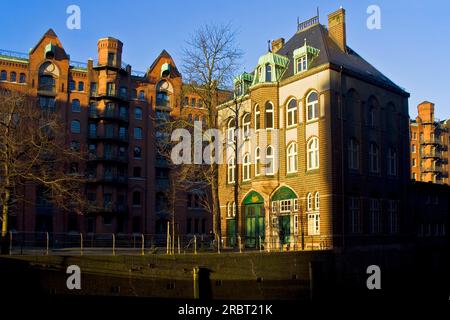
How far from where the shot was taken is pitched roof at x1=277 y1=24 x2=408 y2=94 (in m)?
36.2

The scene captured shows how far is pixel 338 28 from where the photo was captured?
40.6 metres

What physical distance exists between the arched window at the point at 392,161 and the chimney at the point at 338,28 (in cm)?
878

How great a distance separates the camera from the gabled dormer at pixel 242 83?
4213 centimetres

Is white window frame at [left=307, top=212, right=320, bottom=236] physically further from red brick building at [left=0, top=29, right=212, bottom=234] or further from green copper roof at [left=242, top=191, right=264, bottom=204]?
red brick building at [left=0, top=29, right=212, bottom=234]

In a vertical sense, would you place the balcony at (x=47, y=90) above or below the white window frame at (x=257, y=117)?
above

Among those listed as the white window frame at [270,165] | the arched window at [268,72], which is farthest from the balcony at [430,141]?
the white window frame at [270,165]

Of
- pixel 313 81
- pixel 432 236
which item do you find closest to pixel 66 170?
pixel 313 81

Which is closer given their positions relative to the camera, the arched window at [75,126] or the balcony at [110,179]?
the balcony at [110,179]

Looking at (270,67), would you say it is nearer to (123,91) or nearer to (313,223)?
(313,223)

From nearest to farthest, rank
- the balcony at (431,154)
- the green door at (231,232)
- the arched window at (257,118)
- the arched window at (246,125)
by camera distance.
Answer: the arched window at (257,118)
the arched window at (246,125)
the green door at (231,232)
the balcony at (431,154)

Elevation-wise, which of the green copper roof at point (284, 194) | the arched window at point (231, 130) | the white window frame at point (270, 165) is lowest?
the green copper roof at point (284, 194)

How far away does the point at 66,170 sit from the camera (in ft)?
196

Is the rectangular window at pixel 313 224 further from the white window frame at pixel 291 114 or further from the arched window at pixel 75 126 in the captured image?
the arched window at pixel 75 126

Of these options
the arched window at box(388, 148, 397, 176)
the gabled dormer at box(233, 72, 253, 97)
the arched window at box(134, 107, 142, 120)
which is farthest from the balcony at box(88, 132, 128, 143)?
the arched window at box(388, 148, 397, 176)
